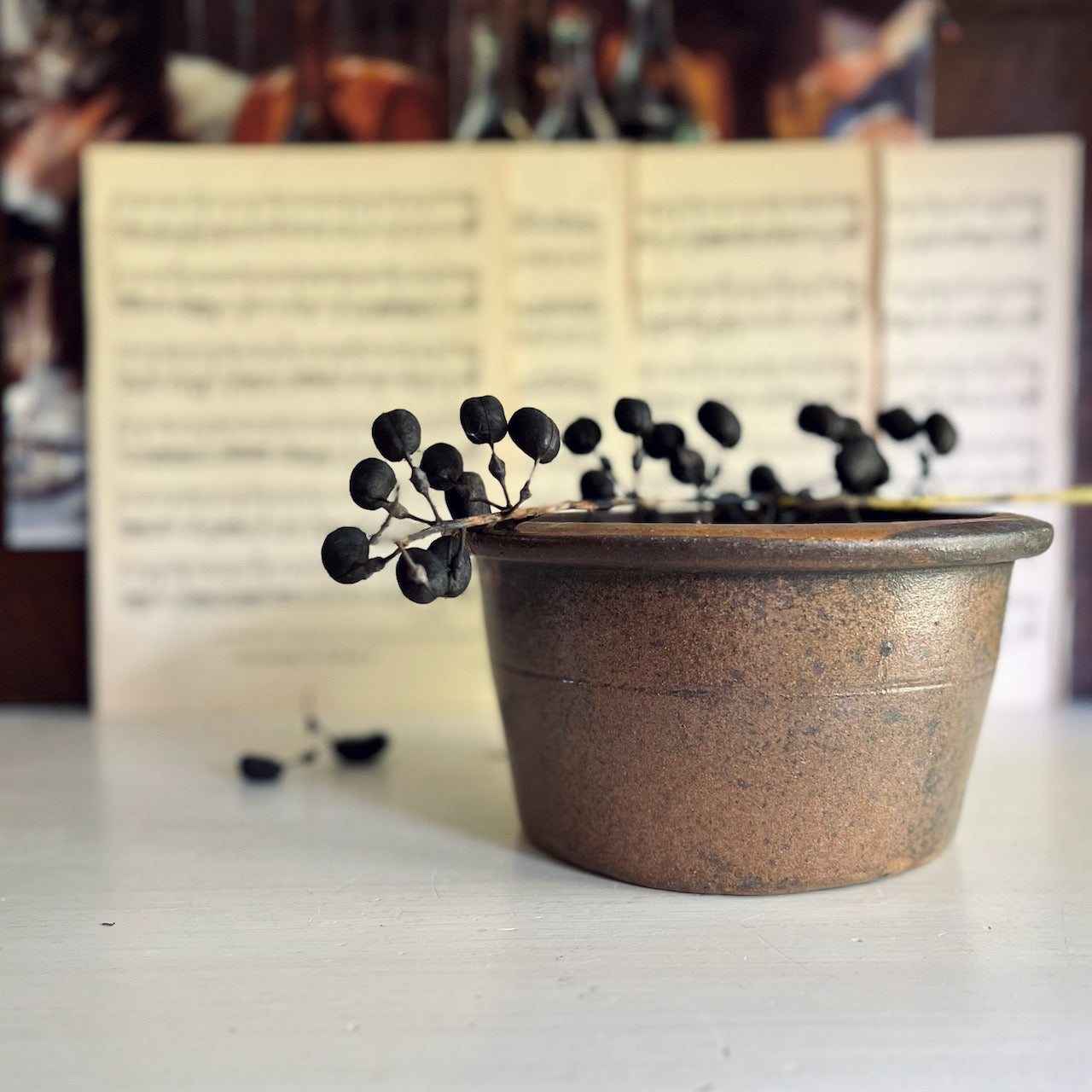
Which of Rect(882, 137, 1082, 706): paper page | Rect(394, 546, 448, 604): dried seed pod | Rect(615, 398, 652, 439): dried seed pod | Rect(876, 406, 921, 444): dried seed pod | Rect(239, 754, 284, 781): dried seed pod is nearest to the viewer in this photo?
Rect(394, 546, 448, 604): dried seed pod

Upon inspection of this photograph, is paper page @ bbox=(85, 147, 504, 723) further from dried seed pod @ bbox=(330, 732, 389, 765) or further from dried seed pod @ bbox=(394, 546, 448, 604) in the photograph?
dried seed pod @ bbox=(394, 546, 448, 604)

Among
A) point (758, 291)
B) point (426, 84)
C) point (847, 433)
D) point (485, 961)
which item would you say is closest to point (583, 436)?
point (847, 433)

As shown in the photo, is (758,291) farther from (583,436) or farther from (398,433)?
(398,433)

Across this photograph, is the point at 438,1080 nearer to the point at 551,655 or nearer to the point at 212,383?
the point at 551,655

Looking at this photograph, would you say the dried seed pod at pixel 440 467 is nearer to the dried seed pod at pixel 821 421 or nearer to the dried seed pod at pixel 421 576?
the dried seed pod at pixel 421 576

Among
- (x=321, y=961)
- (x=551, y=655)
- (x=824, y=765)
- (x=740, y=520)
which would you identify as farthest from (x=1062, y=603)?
(x=321, y=961)

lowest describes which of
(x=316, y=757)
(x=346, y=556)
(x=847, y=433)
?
(x=316, y=757)

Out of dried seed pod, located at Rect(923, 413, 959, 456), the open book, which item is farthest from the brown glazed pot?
the open book
